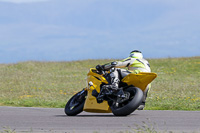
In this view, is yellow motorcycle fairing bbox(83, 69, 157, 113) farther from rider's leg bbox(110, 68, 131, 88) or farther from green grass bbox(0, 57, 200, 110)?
green grass bbox(0, 57, 200, 110)

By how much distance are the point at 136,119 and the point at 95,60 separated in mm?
38184

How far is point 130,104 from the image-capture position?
1014 centimetres

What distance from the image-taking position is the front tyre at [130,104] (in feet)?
33.1

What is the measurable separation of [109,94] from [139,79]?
862 millimetres

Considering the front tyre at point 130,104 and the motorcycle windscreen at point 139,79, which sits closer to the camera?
the front tyre at point 130,104

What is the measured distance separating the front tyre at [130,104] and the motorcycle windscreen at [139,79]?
0.38 metres

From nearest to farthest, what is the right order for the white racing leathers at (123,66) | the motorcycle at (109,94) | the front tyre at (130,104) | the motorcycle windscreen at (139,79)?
the front tyre at (130,104) < the motorcycle at (109,94) < the motorcycle windscreen at (139,79) < the white racing leathers at (123,66)

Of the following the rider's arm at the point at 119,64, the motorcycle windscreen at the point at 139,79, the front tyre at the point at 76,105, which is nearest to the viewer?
the motorcycle windscreen at the point at 139,79

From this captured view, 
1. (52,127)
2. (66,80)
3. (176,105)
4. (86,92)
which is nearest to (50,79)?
(66,80)

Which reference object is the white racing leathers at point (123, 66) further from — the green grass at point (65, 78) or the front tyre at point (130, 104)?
the green grass at point (65, 78)

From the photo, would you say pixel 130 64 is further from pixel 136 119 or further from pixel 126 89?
pixel 136 119

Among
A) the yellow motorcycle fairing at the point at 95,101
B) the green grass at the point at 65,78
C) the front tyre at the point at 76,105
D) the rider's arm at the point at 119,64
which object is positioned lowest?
the green grass at the point at 65,78

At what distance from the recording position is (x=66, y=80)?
33688 millimetres

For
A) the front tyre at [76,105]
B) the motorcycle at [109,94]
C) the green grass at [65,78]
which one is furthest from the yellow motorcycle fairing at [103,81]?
the green grass at [65,78]
